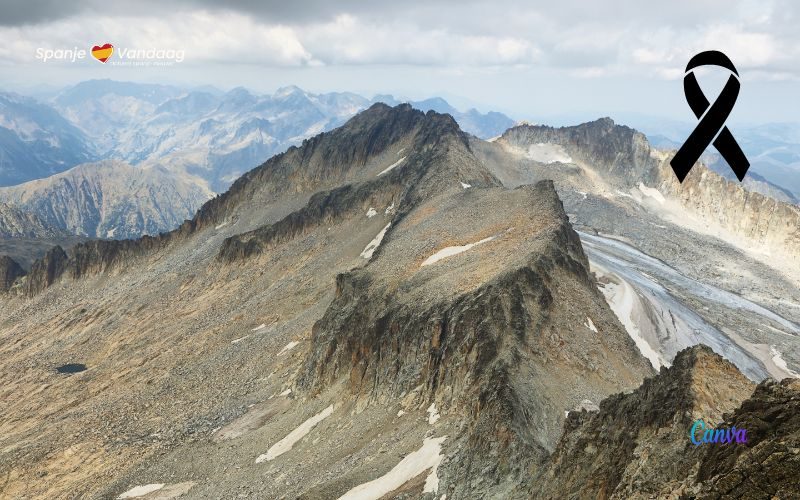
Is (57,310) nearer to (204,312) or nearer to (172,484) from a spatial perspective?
(204,312)

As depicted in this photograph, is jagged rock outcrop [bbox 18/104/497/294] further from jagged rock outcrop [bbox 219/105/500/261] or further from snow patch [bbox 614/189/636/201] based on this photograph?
snow patch [bbox 614/189/636/201]

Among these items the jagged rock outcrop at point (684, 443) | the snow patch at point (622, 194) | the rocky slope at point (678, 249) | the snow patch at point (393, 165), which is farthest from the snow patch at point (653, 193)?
the jagged rock outcrop at point (684, 443)

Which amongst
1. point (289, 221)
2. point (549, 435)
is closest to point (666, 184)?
point (289, 221)

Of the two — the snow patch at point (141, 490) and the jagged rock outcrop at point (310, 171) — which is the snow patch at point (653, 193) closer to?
the jagged rock outcrop at point (310, 171)

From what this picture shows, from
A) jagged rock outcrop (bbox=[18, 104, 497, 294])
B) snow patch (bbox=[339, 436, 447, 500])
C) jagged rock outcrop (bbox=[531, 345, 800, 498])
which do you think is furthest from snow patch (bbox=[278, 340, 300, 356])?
jagged rock outcrop (bbox=[18, 104, 497, 294])

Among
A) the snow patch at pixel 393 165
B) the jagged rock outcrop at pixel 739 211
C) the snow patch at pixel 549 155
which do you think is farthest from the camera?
the snow patch at pixel 549 155

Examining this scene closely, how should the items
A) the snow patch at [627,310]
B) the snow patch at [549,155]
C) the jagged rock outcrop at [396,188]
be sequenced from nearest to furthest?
the snow patch at [627,310]
the jagged rock outcrop at [396,188]
the snow patch at [549,155]

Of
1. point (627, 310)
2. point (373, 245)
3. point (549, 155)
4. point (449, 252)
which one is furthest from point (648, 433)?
point (549, 155)
